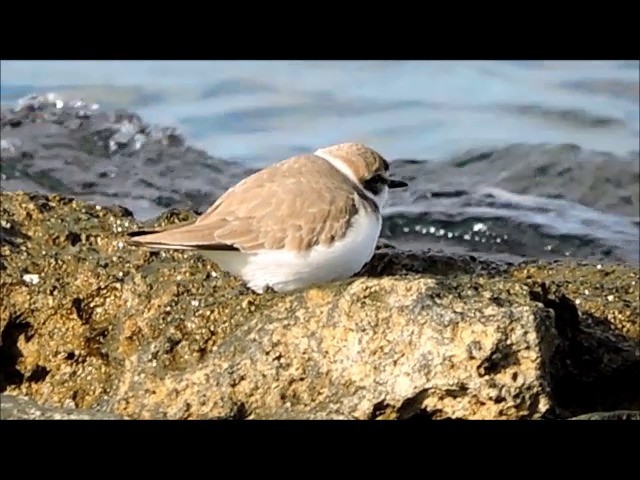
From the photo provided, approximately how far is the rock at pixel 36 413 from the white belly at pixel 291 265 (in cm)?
99

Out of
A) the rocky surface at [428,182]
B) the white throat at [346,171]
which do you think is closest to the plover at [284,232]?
the white throat at [346,171]

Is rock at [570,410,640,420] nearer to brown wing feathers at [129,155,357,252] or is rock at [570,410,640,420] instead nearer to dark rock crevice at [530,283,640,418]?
dark rock crevice at [530,283,640,418]

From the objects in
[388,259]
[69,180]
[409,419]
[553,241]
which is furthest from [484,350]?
[69,180]

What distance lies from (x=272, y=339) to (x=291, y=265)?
2.20 ft

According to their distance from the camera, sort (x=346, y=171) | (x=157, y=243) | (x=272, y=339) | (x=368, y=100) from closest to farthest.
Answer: (x=272, y=339) < (x=157, y=243) < (x=346, y=171) < (x=368, y=100)

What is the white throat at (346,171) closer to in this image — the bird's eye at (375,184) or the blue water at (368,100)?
the bird's eye at (375,184)

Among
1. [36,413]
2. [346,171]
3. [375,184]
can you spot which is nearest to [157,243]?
[36,413]

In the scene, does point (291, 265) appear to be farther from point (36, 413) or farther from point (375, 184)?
point (36, 413)

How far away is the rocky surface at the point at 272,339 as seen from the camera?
4766 millimetres

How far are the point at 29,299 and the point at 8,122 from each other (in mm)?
7259

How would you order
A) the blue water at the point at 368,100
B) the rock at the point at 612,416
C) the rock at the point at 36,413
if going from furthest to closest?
1. the blue water at the point at 368,100
2. the rock at the point at 612,416
3. the rock at the point at 36,413

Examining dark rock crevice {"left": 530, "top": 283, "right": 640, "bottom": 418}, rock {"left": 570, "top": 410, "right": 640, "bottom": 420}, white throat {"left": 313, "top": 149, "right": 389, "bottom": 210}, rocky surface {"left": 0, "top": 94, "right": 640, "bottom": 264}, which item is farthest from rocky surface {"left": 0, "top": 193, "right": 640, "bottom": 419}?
rocky surface {"left": 0, "top": 94, "right": 640, "bottom": 264}

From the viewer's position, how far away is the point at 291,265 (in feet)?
18.1

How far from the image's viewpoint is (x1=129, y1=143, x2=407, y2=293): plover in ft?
18.0
